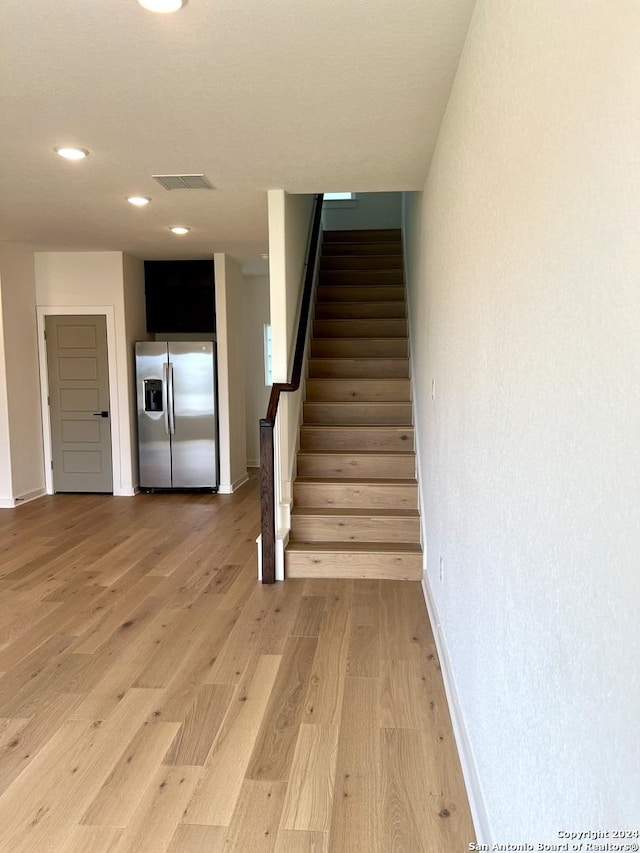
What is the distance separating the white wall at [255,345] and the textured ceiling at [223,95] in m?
3.56

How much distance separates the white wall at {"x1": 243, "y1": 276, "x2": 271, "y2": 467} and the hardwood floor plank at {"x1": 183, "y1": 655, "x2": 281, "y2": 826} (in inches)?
208

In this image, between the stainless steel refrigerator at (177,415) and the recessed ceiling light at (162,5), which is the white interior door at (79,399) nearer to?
the stainless steel refrigerator at (177,415)

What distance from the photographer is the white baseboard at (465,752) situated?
162 centimetres

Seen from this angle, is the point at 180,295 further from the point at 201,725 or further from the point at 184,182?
the point at 201,725

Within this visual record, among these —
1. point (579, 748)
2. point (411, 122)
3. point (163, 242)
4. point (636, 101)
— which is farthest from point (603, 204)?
point (163, 242)

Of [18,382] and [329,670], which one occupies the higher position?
[18,382]

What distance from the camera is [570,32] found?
0.94 m

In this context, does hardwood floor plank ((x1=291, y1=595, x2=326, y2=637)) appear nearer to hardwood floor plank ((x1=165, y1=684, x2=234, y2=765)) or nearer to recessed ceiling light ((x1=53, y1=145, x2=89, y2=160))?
hardwood floor plank ((x1=165, y1=684, x2=234, y2=765))

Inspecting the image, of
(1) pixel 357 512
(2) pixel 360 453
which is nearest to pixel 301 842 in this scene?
(1) pixel 357 512

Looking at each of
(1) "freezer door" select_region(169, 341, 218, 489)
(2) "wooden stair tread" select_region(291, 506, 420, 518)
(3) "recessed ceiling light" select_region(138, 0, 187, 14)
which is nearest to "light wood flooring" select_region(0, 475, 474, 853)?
(2) "wooden stair tread" select_region(291, 506, 420, 518)

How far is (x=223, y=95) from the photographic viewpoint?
8.21 ft

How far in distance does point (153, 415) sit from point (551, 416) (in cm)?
576

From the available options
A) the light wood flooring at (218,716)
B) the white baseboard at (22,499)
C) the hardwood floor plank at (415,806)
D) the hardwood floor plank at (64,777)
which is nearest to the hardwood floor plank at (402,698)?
the light wood flooring at (218,716)

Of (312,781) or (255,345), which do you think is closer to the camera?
(312,781)
